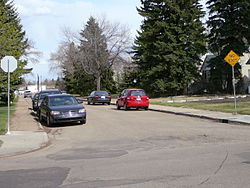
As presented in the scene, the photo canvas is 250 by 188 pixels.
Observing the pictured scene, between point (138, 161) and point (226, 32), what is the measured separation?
3398cm

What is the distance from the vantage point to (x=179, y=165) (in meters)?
7.64

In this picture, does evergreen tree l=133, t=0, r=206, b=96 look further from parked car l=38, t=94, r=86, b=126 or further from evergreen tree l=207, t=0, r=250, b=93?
parked car l=38, t=94, r=86, b=126

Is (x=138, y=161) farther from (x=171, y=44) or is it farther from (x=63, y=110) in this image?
(x=171, y=44)

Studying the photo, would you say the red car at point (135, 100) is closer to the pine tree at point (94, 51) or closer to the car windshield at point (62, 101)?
the car windshield at point (62, 101)

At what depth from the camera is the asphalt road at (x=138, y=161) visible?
6.45 meters

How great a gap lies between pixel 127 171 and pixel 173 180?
116cm

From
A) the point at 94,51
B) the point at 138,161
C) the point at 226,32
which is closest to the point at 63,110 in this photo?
the point at 138,161

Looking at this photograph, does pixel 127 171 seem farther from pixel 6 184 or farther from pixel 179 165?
pixel 6 184

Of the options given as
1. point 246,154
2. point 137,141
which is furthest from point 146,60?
point 246,154

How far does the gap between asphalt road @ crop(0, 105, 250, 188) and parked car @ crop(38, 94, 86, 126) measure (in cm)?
340

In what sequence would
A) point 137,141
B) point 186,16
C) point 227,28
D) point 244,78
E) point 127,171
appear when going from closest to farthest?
1. point 127,171
2. point 137,141
3. point 227,28
4. point 186,16
5. point 244,78

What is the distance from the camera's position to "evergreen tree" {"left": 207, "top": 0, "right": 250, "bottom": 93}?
128ft

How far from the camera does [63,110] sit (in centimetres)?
1703

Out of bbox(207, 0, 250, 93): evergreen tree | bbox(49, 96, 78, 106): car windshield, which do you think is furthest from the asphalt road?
bbox(207, 0, 250, 93): evergreen tree
